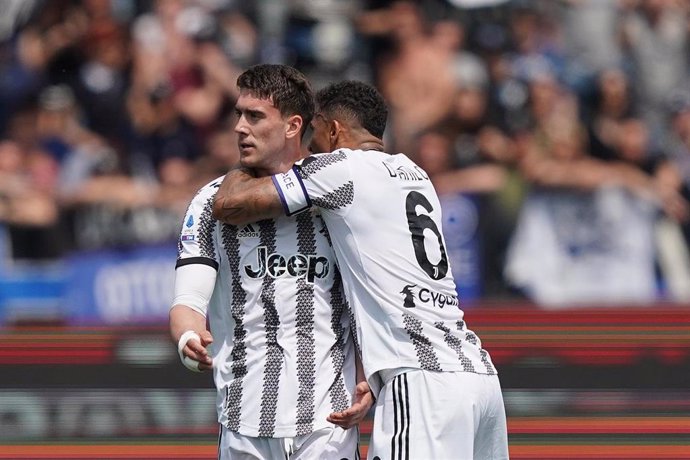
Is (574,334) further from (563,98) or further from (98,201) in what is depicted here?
(98,201)

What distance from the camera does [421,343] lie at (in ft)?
12.5

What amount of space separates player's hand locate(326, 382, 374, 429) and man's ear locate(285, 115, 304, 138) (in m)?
0.80

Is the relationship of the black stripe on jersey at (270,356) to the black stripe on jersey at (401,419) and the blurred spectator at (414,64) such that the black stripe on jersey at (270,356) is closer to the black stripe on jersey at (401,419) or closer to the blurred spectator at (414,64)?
the black stripe on jersey at (401,419)

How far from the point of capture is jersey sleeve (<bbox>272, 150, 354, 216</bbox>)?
3760 millimetres

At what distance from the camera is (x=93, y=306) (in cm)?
1074

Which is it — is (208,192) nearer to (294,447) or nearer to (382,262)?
(382,262)

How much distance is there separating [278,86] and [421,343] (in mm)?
897

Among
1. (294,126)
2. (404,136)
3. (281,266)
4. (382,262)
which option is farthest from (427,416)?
(404,136)

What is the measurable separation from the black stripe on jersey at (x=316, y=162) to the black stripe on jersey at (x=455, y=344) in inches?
23.1

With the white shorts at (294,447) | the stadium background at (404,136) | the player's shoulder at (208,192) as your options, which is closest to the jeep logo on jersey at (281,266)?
the player's shoulder at (208,192)

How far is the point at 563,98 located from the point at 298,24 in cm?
240

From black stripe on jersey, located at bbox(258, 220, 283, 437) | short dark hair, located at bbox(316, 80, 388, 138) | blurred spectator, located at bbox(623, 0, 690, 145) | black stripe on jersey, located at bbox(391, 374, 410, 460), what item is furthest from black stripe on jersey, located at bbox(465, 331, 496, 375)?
blurred spectator, located at bbox(623, 0, 690, 145)

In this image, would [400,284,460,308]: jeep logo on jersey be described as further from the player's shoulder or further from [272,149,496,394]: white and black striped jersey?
the player's shoulder

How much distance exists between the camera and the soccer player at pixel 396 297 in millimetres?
3754
